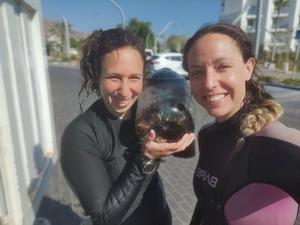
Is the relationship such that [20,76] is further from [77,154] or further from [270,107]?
[270,107]

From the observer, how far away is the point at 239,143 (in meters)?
1.46

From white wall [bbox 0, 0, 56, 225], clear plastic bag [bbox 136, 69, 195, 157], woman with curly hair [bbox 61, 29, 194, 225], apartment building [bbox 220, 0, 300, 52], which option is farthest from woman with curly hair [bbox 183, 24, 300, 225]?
apartment building [bbox 220, 0, 300, 52]

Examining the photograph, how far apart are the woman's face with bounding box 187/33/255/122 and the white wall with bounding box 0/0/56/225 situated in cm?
→ 223

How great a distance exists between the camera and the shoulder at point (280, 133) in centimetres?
129

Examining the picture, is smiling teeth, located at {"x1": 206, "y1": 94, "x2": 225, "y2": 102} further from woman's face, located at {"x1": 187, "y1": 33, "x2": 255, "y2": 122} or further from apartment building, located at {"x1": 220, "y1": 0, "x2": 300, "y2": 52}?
apartment building, located at {"x1": 220, "y1": 0, "x2": 300, "y2": 52}

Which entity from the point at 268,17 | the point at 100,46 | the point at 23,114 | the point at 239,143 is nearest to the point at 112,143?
the point at 100,46

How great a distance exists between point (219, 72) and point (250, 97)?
0.24 m

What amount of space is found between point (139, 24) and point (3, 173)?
217 ft

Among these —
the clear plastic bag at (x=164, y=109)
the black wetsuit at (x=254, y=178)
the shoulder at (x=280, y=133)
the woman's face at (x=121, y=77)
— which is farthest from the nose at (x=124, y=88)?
the shoulder at (x=280, y=133)

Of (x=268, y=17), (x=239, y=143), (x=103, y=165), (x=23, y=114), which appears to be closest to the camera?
(x=239, y=143)

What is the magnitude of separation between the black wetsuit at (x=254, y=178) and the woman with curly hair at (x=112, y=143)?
22 centimetres

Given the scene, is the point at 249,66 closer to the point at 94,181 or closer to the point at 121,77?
the point at 121,77

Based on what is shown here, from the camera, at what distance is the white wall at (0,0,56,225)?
10.4 feet

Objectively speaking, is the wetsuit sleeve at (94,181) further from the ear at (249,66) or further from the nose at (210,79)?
the ear at (249,66)
